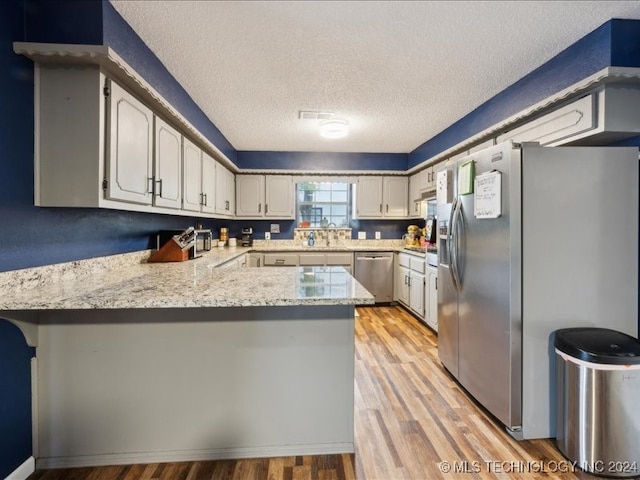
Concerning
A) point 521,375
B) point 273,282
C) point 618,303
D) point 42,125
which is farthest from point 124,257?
point 618,303

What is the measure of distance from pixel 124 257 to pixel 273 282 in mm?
1458

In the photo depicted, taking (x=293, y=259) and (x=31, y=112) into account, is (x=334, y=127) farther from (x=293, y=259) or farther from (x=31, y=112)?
(x=31, y=112)

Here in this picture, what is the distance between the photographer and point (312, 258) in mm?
4812

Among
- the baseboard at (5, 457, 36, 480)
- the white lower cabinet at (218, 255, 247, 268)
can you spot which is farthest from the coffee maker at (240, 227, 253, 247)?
the baseboard at (5, 457, 36, 480)

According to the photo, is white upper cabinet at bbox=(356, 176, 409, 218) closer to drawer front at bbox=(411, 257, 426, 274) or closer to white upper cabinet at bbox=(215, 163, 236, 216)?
drawer front at bbox=(411, 257, 426, 274)

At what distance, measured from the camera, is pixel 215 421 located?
1714 mm

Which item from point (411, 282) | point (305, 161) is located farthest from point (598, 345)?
point (305, 161)

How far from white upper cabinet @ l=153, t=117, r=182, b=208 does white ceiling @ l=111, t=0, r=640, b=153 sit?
1.57ft

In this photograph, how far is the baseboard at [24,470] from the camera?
1.51m

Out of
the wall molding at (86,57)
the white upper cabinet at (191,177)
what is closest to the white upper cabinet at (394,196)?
the white upper cabinet at (191,177)

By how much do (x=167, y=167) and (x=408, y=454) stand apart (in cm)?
256

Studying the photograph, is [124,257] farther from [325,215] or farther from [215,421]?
[325,215]

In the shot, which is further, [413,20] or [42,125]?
[413,20]

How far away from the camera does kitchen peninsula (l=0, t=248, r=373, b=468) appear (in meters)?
1.64
